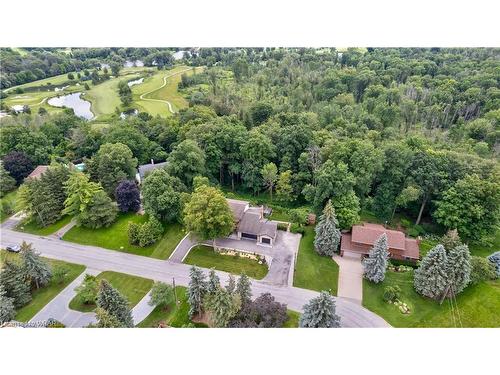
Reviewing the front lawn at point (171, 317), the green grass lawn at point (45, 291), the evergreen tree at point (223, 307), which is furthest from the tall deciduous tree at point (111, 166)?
the evergreen tree at point (223, 307)

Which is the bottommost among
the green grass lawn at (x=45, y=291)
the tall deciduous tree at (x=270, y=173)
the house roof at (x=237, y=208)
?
the green grass lawn at (x=45, y=291)

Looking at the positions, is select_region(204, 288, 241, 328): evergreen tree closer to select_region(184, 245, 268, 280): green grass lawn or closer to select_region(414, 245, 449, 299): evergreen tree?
select_region(184, 245, 268, 280): green grass lawn

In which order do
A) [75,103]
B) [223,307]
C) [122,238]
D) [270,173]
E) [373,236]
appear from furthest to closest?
[75,103]
[270,173]
[122,238]
[373,236]
[223,307]

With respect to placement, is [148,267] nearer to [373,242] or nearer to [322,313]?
[322,313]

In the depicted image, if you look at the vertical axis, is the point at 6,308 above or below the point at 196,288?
below

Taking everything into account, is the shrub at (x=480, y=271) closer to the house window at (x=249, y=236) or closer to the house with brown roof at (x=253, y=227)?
the house with brown roof at (x=253, y=227)

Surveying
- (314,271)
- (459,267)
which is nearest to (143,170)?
(314,271)

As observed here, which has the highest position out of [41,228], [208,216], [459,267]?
[208,216]
